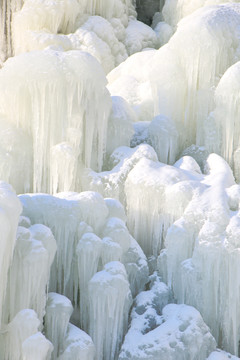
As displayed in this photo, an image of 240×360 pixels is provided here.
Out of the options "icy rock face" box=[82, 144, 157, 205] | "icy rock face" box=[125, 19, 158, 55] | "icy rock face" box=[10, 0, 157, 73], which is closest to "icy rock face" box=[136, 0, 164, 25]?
"icy rock face" box=[125, 19, 158, 55]

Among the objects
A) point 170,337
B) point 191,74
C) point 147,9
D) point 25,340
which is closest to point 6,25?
point 191,74

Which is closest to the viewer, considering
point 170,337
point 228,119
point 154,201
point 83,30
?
point 170,337

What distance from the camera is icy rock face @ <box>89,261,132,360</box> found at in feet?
26.3

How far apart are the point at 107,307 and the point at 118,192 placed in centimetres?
211

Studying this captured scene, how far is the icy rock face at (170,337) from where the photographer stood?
26.2 ft

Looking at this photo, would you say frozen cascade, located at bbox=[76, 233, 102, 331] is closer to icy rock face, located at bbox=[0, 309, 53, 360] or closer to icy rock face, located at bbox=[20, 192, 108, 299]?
icy rock face, located at bbox=[20, 192, 108, 299]

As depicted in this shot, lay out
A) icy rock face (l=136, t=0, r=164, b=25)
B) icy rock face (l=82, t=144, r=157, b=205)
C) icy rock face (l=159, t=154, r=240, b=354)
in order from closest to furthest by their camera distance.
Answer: icy rock face (l=159, t=154, r=240, b=354) < icy rock face (l=82, t=144, r=157, b=205) < icy rock face (l=136, t=0, r=164, b=25)

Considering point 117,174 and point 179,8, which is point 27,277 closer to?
point 117,174

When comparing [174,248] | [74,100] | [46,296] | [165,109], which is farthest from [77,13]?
[46,296]

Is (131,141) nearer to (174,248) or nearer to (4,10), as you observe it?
(174,248)

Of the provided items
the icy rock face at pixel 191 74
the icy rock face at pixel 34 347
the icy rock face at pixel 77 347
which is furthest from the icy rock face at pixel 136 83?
the icy rock face at pixel 34 347

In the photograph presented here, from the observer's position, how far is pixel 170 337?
803cm

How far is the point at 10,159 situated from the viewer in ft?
31.2

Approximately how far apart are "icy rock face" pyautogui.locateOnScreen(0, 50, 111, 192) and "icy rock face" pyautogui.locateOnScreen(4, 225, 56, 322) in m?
2.09
